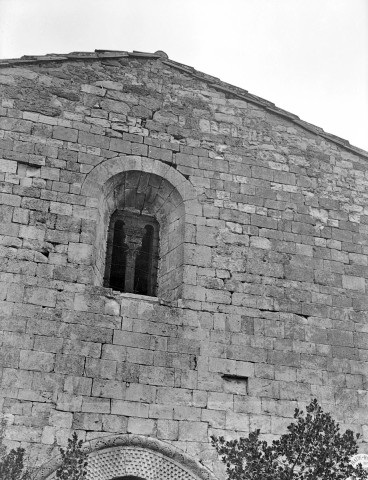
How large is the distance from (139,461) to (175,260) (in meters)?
2.45

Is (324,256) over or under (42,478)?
over

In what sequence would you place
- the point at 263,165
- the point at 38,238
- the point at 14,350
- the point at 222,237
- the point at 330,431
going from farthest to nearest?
the point at 263,165 < the point at 222,237 < the point at 38,238 < the point at 14,350 < the point at 330,431

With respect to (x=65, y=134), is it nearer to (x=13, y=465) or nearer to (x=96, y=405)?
(x=96, y=405)

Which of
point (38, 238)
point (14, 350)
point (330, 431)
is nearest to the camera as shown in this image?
point (330, 431)

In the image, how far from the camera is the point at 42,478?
7.89 m

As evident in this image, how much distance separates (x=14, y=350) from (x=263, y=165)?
4008 mm

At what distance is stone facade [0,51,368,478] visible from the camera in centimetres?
856

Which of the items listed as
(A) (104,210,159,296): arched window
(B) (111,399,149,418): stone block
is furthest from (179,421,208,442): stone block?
(A) (104,210,159,296): arched window

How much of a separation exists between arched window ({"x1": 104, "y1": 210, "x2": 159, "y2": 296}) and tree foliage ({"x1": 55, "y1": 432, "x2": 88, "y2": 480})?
2.42m

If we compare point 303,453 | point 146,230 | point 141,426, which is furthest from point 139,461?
point 146,230

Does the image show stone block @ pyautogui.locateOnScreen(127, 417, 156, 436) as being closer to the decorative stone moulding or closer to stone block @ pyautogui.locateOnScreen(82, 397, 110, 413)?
the decorative stone moulding

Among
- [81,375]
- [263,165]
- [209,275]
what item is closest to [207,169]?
[263,165]

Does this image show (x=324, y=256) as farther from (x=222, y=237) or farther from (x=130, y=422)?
(x=130, y=422)

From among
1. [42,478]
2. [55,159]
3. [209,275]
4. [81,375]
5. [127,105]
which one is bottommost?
[42,478]
